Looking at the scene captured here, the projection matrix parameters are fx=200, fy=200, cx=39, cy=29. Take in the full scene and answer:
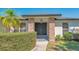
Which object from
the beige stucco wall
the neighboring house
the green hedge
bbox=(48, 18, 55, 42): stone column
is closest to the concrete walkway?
the neighboring house

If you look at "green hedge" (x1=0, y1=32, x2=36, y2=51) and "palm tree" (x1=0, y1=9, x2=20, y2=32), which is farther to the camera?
"palm tree" (x1=0, y1=9, x2=20, y2=32)

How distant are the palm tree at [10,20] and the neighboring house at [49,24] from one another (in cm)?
125

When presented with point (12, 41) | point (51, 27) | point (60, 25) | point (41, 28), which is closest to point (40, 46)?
point (51, 27)

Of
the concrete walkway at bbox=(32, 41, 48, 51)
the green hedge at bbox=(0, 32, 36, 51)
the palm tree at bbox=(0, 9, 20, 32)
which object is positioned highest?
the palm tree at bbox=(0, 9, 20, 32)

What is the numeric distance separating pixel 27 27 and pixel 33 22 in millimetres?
995

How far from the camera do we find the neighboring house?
2425 cm

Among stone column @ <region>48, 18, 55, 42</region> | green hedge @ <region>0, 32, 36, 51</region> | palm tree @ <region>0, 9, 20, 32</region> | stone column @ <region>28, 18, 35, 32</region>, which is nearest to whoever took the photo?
green hedge @ <region>0, 32, 36, 51</region>

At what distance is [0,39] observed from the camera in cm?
1365

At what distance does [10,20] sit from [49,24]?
5.08m

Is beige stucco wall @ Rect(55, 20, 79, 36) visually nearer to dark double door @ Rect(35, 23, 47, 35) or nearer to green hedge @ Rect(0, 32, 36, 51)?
dark double door @ Rect(35, 23, 47, 35)

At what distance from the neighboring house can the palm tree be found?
125cm
